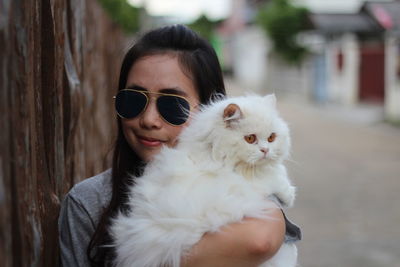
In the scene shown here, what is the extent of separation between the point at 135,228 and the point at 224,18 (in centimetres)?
4833

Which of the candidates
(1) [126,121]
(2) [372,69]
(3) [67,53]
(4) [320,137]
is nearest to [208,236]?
(1) [126,121]

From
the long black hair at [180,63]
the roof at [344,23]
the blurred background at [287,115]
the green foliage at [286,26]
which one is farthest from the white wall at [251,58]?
the long black hair at [180,63]

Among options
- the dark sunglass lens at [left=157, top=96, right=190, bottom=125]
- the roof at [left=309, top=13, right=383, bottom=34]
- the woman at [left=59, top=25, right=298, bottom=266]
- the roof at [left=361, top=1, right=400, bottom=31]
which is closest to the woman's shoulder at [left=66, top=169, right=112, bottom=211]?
the woman at [left=59, top=25, right=298, bottom=266]

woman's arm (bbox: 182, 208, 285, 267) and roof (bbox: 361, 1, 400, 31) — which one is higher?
roof (bbox: 361, 1, 400, 31)

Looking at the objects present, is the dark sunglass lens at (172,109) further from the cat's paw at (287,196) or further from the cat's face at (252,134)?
the cat's paw at (287,196)

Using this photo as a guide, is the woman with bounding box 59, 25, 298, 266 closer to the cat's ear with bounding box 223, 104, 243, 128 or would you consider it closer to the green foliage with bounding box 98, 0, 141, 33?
the cat's ear with bounding box 223, 104, 243, 128

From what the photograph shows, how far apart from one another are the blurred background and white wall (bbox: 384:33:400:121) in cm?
3

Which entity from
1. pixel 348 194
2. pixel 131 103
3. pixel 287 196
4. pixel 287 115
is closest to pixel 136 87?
pixel 131 103

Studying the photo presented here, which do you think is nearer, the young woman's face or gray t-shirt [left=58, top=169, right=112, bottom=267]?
gray t-shirt [left=58, top=169, right=112, bottom=267]

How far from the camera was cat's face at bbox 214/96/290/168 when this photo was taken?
161 centimetres

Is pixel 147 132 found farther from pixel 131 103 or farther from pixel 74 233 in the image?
pixel 74 233

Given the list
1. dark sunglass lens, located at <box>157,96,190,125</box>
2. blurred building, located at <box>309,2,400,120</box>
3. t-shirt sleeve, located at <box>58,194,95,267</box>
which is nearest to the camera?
t-shirt sleeve, located at <box>58,194,95,267</box>

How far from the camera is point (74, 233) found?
1749mm

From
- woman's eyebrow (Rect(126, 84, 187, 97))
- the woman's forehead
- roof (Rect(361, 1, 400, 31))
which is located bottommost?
woman's eyebrow (Rect(126, 84, 187, 97))
